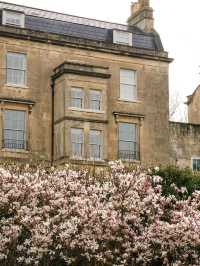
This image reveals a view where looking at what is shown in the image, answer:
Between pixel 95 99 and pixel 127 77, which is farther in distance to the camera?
pixel 127 77

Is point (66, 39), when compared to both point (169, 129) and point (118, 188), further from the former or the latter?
point (118, 188)

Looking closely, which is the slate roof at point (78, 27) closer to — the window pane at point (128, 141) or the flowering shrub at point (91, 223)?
the window pane at point (128, 141)

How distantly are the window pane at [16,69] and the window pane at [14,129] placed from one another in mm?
1958

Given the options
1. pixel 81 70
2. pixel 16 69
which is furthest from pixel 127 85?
pixel 16 69

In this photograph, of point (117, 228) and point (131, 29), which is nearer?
point (117, 228)

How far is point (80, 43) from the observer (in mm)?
42125

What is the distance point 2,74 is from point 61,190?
86.2 feet

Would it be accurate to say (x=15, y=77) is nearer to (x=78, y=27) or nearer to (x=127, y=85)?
(x=78, y=27)

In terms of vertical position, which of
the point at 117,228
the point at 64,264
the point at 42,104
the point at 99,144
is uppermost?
the point at 42,104

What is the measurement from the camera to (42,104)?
40938 mm

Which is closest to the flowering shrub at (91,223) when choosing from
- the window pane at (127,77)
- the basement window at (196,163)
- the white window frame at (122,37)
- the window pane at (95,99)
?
the window pane at (95,99)

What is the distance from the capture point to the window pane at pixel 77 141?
39188mm

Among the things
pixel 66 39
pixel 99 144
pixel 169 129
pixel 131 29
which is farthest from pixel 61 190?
pixel 131 29

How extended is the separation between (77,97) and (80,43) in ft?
13.2
